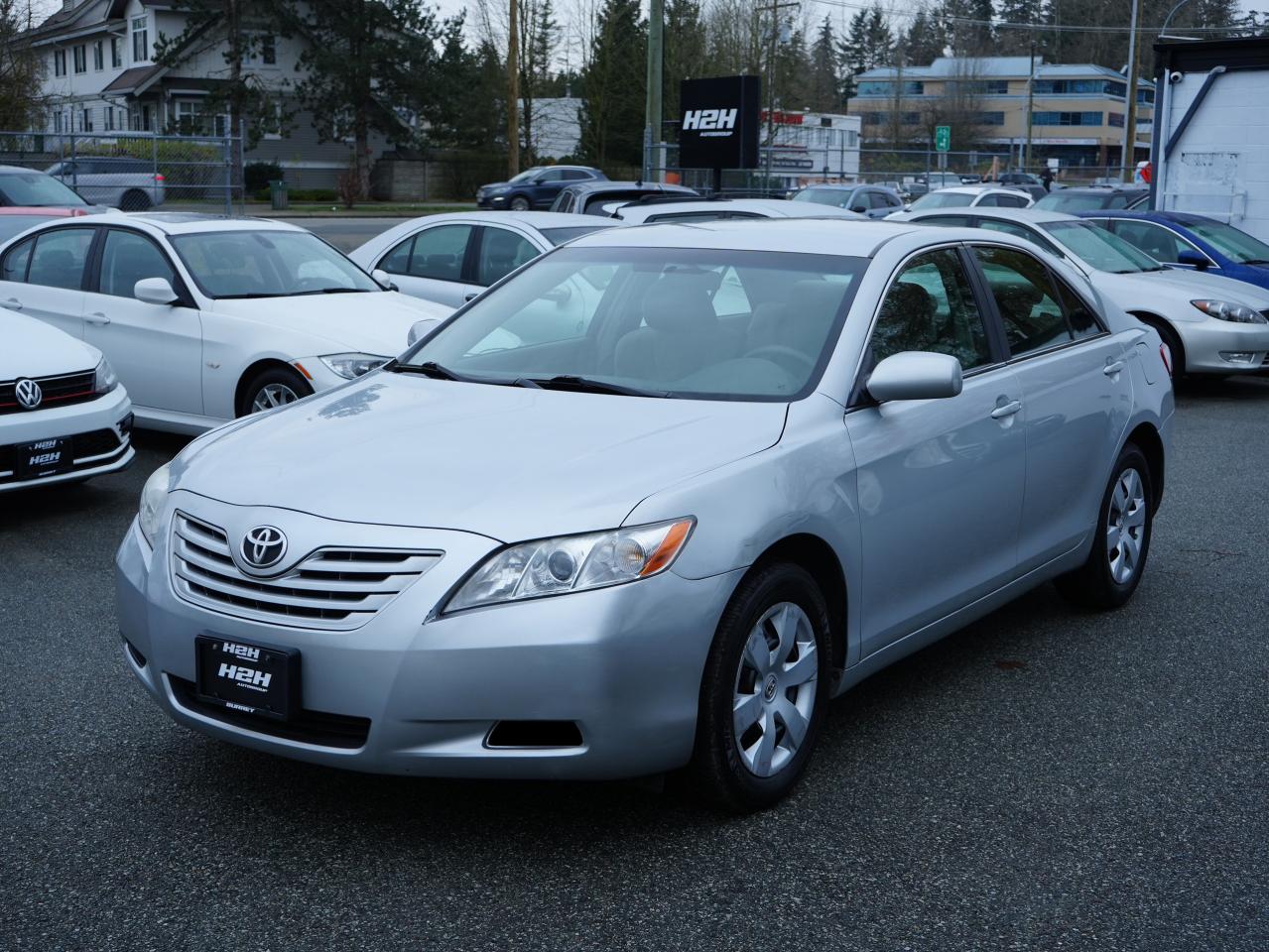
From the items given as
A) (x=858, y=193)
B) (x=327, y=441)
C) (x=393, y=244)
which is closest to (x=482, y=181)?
(x=858, y=193)

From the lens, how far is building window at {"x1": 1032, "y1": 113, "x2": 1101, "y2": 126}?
11225 cm

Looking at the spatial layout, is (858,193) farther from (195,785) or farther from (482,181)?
(482,181)

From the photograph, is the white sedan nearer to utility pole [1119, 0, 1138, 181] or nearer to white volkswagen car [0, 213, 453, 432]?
white volkswagen car [0, 213, 453, 432]

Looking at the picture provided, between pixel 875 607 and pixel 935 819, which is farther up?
pixel 875 607

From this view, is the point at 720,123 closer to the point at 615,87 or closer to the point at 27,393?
the point at 27,393

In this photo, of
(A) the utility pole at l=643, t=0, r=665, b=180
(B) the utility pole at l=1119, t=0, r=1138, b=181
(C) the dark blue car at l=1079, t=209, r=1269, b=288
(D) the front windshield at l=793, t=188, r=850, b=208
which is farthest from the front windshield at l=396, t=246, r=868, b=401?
(B) the utility pole at l=1119, t=0, r=1138, b=181

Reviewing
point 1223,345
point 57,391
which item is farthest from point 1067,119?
point 57,391

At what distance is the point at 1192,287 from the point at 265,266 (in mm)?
7923

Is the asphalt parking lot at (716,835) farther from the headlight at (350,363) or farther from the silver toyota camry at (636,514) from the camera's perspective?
the headlight at (350,363)

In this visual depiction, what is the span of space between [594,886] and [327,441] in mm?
1480

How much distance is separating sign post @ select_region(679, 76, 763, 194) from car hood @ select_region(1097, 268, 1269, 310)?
9366 mm

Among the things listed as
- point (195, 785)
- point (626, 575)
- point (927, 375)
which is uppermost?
point (927, 375)

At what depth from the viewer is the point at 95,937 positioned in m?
3.33

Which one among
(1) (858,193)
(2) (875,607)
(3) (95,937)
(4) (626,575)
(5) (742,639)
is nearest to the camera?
(3) (95,937)
